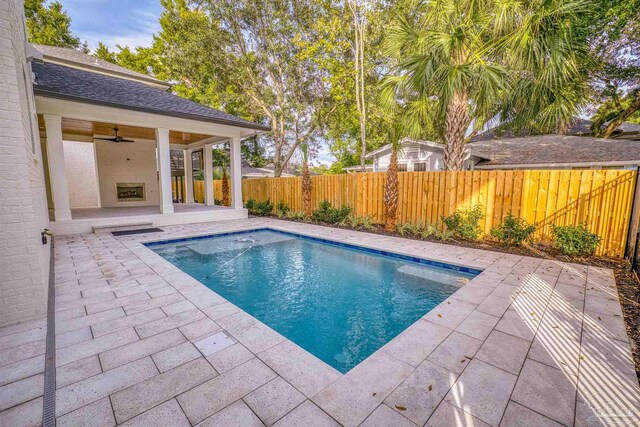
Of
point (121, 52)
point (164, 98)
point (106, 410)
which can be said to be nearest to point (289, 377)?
point (106, 410)

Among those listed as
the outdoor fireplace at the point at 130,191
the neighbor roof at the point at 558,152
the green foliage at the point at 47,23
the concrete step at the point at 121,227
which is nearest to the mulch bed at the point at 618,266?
the neighbor roof at the point at 558,152

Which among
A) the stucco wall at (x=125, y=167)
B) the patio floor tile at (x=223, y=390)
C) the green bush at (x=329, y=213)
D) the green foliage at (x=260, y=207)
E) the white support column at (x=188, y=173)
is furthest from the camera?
the white support column at (x=188, y=173)

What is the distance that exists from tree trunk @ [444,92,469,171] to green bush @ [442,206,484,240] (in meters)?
1.29

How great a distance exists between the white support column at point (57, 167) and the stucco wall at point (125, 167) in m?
5.29

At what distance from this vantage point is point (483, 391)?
6.23 feet

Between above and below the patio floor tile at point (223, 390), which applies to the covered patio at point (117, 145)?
above

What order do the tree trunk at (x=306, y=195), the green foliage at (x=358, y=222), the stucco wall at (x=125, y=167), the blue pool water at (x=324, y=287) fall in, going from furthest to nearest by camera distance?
the stucco wall at (x=125, y=167) → the tree trunk at (x=306, y=195) → the green foliage at (x=358, y=222) → the blue pool water at (x=324, y=287)

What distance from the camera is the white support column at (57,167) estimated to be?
23.7ft

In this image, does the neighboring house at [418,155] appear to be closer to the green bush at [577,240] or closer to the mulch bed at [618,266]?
the mulch bed at [618,266]

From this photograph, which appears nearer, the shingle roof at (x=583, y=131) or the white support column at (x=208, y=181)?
the white support column at (x=208, y=181)

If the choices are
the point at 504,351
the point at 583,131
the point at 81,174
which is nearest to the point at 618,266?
the point at 504,351

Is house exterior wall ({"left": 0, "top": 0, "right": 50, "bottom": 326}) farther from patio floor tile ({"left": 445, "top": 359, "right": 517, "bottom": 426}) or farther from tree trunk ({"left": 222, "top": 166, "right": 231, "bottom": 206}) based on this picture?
tree trunk ({"left": 222, "top": 166, "right": 231, "bottom": 206})

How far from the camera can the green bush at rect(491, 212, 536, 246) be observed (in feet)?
18.8

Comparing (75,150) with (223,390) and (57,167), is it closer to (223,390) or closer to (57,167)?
(57,167)
